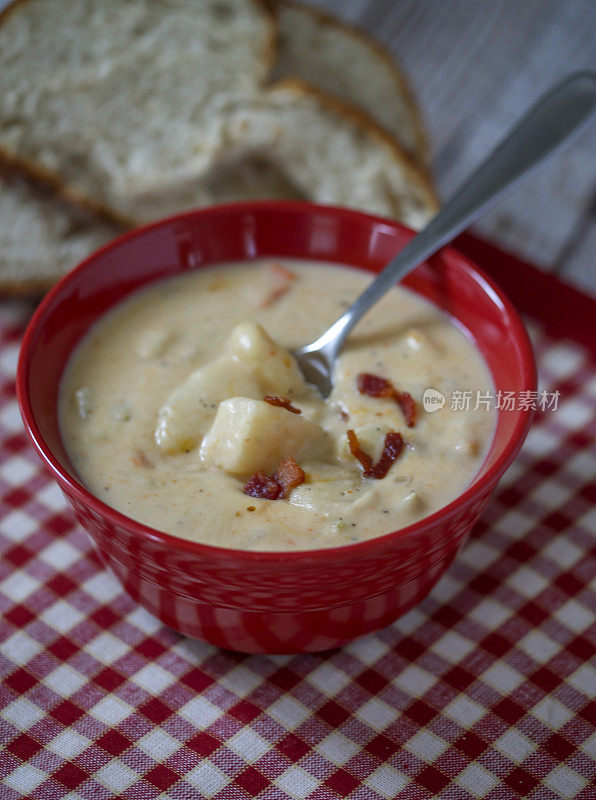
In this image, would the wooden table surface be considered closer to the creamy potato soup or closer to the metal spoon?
the metal spoon

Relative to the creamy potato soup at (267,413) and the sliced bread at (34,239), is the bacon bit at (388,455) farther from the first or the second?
the sliced bread at (34,239)

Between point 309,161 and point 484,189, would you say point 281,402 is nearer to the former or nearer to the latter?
point 484,189

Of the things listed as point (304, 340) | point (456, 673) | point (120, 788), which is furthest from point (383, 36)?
point (120, 788)

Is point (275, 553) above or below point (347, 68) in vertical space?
below

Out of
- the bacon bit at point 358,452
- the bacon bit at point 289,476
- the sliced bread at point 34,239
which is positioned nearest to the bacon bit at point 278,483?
the bacon bit at point 289,476

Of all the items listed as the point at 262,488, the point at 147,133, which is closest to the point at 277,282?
the point at 262,488

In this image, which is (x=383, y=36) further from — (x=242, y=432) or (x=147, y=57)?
(x=242, y=432)

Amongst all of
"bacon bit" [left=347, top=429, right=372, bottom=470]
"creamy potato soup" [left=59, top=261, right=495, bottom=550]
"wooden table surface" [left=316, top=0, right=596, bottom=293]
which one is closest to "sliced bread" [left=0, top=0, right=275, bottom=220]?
"creamy potato soup" [left=59, top=261, right=495, bottom=550]
